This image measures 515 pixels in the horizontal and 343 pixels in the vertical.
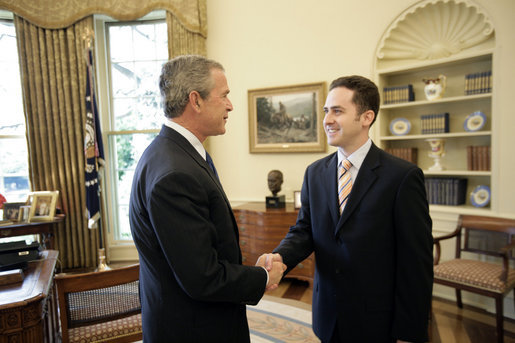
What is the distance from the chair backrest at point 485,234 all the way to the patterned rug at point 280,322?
1.65m

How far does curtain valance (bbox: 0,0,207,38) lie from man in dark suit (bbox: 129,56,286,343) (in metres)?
3.48

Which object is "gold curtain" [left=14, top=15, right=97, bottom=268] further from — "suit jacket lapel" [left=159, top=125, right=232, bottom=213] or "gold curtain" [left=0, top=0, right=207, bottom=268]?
"suit jacket lapel" [left=159, top=125, right=232, bottom=213]

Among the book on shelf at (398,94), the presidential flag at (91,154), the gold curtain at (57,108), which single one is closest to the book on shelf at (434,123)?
the book on shelf at (398,94)

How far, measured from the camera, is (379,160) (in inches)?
55.4

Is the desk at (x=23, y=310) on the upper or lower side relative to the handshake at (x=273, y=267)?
lower

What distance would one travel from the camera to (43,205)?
4012 millimetres

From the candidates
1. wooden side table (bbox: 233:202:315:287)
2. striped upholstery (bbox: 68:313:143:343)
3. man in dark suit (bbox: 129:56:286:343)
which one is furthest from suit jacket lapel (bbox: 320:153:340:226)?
wooden side table (bbox: 233:202:315:287)

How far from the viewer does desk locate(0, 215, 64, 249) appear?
3693 mm

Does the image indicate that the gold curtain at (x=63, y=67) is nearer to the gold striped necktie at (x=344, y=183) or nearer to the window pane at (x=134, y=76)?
the window pane at (x=134, y=76)

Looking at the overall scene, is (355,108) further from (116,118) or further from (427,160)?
(116,118)

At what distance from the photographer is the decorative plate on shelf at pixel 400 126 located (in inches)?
145

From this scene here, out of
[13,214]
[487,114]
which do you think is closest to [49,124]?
[13,214]

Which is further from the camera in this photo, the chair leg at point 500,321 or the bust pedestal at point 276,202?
the bust pedestal at point 276,202

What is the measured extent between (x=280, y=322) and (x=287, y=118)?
94.9 inches
